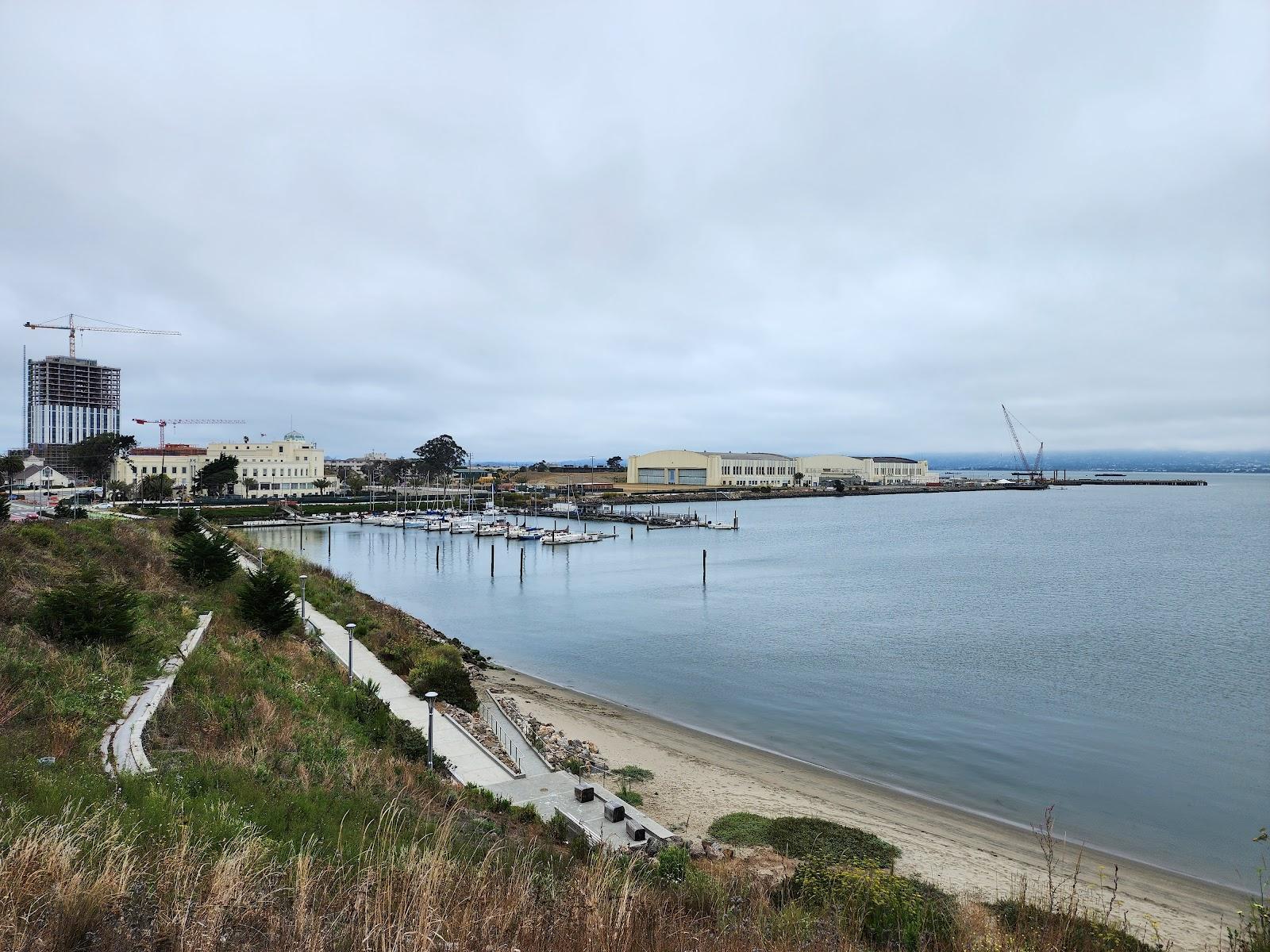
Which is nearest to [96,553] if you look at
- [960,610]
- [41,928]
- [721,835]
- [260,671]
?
[260,671]

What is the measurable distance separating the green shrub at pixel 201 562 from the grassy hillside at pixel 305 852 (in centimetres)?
547

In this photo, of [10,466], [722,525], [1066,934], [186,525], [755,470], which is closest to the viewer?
[1066,934]

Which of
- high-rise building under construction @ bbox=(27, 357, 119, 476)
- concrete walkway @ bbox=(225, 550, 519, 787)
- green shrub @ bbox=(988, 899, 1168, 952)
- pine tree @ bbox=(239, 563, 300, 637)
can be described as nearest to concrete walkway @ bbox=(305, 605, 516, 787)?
concrete walkway @ bbox=(225, 550, 519, 787)

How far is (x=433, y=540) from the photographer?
68.4 m

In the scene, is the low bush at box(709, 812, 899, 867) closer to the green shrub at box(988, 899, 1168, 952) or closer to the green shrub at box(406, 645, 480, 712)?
the green shrub at box(988, 899, 1168, 952)

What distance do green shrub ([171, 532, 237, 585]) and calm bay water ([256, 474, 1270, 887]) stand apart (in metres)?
10.00

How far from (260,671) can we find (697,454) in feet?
365

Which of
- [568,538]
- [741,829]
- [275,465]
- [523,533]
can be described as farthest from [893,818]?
[275,465]

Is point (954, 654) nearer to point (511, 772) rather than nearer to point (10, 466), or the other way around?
point (511, 772)

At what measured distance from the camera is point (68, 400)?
13200 cm

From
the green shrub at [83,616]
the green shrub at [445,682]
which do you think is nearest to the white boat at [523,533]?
the green shrub at [445,682]

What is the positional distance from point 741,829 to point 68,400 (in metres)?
164

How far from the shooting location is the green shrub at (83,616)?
11242 mm

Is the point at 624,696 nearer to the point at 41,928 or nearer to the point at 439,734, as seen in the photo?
the point at 439,734
